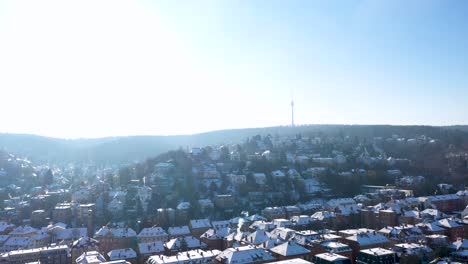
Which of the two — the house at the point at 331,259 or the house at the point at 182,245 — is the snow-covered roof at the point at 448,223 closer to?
the house at the point at 331,259

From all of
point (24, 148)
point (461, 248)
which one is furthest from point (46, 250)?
point (24, 148)

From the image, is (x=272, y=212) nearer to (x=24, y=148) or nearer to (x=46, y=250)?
(x=46, y=250)

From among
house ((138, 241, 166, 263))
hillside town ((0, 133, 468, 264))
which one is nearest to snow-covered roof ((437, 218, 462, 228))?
hillside town ((0, 133, 468, 264))

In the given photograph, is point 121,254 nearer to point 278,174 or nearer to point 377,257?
point 377,257

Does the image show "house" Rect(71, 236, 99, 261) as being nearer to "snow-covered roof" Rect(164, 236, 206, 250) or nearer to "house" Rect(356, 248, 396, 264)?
"snow-covered roof" Rect(164, 236, 206, 250)

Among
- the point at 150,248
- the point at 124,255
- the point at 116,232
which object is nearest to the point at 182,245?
the point at 150,248

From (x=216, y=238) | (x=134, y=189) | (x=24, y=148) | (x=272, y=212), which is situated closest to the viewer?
(x=216, y=238)
